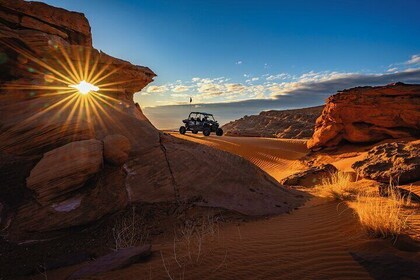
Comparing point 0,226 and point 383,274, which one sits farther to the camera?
point 0,226

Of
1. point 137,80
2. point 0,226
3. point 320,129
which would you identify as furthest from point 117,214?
point 320,129

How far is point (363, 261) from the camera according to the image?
357cm

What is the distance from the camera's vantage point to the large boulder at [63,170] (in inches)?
216

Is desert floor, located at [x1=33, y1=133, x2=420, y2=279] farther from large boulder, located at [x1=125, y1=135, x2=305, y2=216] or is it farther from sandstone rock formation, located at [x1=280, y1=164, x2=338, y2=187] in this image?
sandstone rock formation, located at [x1=280, y1=164, x2=338, y2=187]

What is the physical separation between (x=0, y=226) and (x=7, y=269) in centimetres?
91

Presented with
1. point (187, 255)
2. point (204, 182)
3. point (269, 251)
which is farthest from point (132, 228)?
point (269, 251)

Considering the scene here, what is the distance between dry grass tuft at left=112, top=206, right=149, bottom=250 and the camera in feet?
16.9

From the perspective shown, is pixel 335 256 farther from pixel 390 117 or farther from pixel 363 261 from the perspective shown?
pixel 390 117

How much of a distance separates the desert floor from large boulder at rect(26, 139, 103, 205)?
1.60 meters

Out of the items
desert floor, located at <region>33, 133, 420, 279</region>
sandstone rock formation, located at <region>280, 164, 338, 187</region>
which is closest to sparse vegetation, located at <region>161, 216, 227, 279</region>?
desert floor, located at <region>33, 133, 420, 279</region>

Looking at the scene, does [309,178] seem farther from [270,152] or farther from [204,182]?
[270,152]

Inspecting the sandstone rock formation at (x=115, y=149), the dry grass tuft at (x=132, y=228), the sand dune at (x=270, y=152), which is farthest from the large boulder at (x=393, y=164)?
the sandstone rock formation at (x=115, y=149)

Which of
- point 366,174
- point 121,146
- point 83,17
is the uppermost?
point 83,17

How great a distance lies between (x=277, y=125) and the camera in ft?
A: 162
